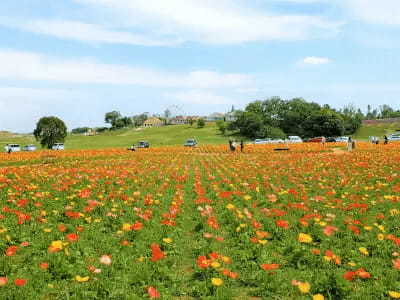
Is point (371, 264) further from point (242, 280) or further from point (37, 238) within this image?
point (37, 238)

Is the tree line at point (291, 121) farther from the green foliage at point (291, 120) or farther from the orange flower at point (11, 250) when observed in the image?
the orange flower at point (11, 250)

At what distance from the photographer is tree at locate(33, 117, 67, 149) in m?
59.0

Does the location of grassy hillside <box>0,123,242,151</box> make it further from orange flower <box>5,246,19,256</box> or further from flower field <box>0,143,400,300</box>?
orange flower <box>5,246,19,256</box>

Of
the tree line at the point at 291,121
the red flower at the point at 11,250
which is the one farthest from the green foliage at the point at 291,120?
the red flower at the point at 11,250

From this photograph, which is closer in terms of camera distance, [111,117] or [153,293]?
[153,293]

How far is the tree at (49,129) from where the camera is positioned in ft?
194

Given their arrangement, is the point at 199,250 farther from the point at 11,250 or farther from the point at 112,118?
the point at 112,118

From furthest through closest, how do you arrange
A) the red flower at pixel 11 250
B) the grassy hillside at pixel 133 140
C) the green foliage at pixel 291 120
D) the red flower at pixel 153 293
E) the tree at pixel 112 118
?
1. the tree at pixel 112 118
2. the green foliage at pixel 291 120
3. the grassy hillside at pixel 133 140
4. the red flower at pixel 11 250
5. the red flower at pixel 153 293

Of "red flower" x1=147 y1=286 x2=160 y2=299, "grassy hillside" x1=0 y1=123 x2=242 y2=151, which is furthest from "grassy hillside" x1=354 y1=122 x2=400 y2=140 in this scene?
"red flower" x1=147 y1=286 x2=160 y2=299

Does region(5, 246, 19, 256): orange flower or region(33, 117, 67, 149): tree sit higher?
region(33, 117, 67, 149): tree

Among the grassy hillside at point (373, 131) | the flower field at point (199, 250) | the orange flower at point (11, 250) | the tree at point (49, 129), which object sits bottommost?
the flower field at point (199, 250)

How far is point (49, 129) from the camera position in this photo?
5900 centimetres

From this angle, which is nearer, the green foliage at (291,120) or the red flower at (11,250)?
the red flower at (11,250)

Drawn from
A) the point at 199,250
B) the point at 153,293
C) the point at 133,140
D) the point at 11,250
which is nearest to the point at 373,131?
the point at 133,140
